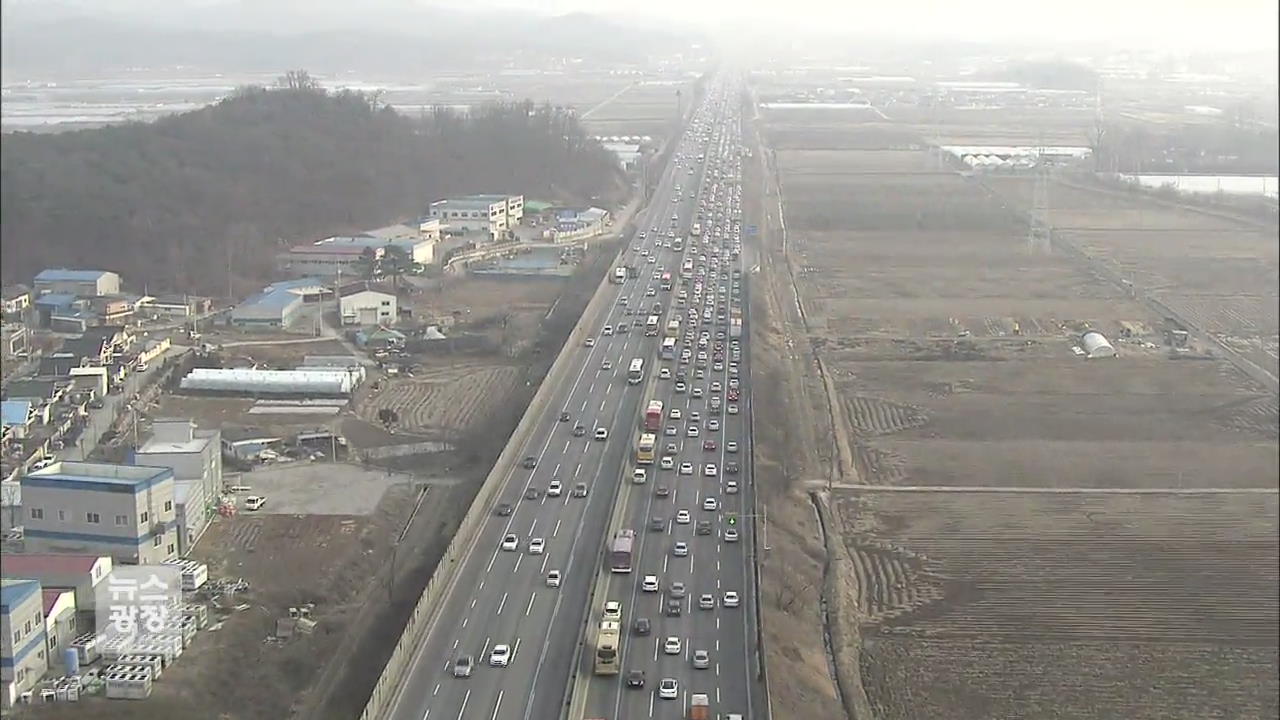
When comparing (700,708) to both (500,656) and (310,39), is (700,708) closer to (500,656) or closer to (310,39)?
(500,656)

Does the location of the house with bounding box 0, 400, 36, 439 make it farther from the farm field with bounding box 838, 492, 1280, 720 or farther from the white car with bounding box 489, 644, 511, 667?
the farm field with bounding box 838, 492, 1280, 720

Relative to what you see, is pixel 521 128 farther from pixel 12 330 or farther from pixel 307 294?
pixel 12 330

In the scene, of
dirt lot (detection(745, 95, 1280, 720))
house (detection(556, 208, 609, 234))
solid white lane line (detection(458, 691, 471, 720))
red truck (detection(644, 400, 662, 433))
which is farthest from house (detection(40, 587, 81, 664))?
house (detection(556, 208, 609, 234))

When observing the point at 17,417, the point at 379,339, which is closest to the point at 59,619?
the point at 17,417

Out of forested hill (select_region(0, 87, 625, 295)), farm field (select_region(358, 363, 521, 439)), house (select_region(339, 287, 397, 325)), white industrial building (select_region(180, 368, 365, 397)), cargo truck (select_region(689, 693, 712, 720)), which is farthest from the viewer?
forested hill (select_region(0, 87, 625, 295))

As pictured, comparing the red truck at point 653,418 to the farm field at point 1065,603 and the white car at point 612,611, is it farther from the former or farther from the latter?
the white car at point 612,611

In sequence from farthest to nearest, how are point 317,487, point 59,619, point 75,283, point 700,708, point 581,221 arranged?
point 581,221
point 75,283
point 317,487
point 59,619
point 700,708

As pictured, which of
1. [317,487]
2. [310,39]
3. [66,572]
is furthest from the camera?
[310,39]

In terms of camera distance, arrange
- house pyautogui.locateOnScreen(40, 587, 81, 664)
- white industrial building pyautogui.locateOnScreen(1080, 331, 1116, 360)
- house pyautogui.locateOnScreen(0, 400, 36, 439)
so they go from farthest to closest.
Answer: white industrial building pyautogui.locateOnScreen(1080, 331, 1116, 360) → house pyautogui.locateOnScreen(0, 400, 36, 439) → house pyautogui.locateOnScreen(40, 587, 81, 664)
